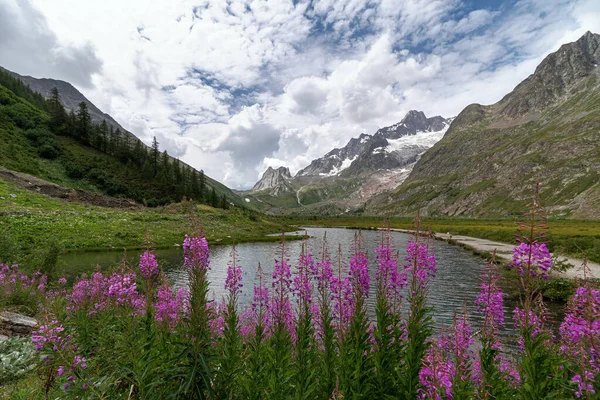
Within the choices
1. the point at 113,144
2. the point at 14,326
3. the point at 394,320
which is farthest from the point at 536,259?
the point at 113,144

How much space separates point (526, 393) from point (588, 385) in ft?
4.15

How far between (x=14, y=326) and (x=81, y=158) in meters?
105

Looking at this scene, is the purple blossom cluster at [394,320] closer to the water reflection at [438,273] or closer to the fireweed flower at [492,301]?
the fireweed flower at [492,301]

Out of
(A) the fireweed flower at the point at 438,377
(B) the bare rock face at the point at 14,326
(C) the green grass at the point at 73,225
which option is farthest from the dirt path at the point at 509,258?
(C) the green grass at the point at 73,225

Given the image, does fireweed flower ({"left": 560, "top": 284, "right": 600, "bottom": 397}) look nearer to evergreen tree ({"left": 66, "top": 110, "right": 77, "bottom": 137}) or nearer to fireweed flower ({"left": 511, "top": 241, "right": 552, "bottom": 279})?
fireweed flower ({"left": 511, "top": 241, "right": 552, "bottom": 279})

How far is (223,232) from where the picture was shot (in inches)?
2997

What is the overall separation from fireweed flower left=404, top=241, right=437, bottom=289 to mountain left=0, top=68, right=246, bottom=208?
9335cm

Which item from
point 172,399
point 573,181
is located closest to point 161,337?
point 172,399

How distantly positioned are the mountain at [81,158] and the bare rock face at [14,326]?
267 feet

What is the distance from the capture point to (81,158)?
316ft

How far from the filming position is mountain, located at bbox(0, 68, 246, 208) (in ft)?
273

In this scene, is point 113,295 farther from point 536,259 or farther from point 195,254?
point 536,259

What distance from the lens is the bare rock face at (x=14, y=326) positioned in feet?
36.0

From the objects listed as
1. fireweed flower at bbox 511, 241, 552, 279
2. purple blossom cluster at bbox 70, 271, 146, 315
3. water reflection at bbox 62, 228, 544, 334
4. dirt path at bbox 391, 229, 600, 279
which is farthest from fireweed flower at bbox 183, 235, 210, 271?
water reflection at bbox 62, 228, 544, 334
